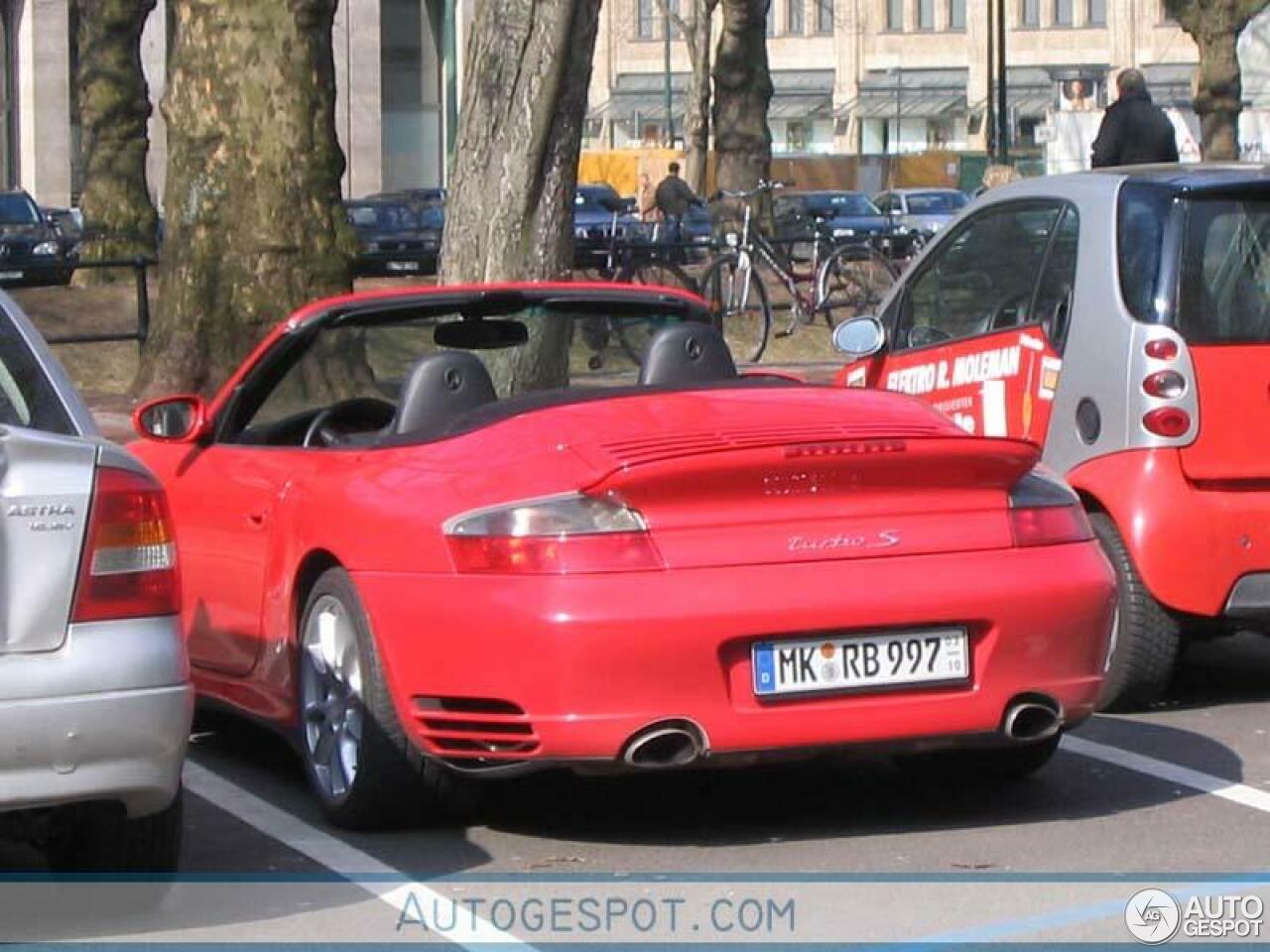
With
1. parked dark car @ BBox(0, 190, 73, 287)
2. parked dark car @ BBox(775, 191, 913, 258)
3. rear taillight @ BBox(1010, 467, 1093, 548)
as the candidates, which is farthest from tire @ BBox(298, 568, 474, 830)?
parked dark car @ BBox(775, 191, 913, 258)

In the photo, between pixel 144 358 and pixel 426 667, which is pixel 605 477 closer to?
pixel 426 667

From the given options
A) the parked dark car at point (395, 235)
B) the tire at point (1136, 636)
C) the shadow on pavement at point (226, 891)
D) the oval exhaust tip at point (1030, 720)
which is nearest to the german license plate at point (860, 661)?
the oval exhaust tip at point (1030, 720)

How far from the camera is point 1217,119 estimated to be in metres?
33.0

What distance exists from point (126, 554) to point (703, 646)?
1338 mm

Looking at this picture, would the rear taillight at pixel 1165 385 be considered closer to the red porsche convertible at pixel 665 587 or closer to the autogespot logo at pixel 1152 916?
the red porsche convertible at pixel 665 587

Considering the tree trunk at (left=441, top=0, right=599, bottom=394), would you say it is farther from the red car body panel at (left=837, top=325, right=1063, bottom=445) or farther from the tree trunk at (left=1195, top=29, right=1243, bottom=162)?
the tree trunk at (left=1195, top=29, right=1243, bottom=162)

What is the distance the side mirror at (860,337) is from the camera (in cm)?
904

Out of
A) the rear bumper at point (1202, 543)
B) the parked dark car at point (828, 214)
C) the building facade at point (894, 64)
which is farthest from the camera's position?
the building facade at point (894, 64)

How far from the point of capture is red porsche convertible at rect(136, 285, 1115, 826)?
6.02 m

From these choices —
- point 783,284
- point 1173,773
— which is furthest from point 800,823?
point 783,284

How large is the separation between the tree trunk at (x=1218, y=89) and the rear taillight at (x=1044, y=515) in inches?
1069

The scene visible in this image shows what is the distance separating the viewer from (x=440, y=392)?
698cm

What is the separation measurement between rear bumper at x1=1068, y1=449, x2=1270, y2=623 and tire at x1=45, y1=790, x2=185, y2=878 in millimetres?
3410

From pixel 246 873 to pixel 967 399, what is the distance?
12.6ft
